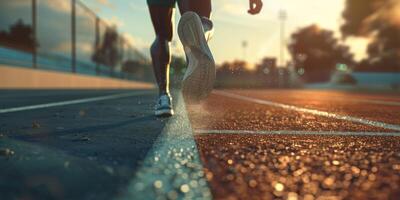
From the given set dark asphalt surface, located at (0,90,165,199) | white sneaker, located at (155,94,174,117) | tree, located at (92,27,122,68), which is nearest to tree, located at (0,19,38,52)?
tree, located at (92,27,122,68)

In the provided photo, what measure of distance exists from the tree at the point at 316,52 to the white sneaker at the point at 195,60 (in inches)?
4218

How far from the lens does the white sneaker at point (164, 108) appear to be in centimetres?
407

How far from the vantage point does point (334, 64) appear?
359 feet

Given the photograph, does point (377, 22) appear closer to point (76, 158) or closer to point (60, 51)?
point (60, 51)

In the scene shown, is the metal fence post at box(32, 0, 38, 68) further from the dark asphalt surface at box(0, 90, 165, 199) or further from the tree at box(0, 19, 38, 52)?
the dark asphalt surface at box(0, 90, 165, 199)

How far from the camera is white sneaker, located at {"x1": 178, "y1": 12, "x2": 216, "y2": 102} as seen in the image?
407 centimetres

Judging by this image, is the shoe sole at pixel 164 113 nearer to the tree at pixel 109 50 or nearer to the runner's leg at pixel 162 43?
the runner's leg at pixel 162 43

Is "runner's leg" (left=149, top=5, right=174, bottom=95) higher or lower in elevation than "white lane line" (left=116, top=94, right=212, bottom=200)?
higher

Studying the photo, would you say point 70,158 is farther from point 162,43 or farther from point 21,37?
point 21,37

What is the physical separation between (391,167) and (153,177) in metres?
0.90

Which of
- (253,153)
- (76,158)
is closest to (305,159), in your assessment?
(253,153)

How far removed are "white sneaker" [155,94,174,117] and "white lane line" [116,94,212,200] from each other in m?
1.56

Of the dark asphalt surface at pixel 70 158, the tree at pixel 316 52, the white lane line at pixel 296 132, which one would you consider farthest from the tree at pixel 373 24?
the tree at pixel 316 52

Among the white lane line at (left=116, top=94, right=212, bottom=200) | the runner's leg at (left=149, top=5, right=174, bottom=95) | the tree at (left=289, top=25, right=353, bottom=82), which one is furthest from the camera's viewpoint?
the tree at (left=289, top=25, right=353, bottom=82)
